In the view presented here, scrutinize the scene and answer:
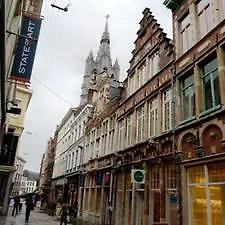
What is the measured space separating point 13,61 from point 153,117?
7.52 m

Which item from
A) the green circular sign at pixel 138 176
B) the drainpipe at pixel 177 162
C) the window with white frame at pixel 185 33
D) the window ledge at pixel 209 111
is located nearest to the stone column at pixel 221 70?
the window ledge at pixel 209 111

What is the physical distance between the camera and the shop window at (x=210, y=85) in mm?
10298

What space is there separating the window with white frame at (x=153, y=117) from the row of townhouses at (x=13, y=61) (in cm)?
655

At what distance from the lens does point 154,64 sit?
16047mm

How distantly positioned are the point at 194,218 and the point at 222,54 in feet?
20.0

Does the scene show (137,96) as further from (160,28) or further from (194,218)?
(194,218)

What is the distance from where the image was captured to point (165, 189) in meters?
12.6

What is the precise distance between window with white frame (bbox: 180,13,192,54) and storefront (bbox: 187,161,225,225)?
18.0 ft

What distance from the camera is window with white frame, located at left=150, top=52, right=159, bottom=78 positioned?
51.0ft

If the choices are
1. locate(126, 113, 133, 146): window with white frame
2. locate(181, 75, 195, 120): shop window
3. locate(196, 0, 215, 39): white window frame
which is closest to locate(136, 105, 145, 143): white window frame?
locate(126, 113, 133, 146): window with white frame

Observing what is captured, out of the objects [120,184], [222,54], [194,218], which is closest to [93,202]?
[120,184]

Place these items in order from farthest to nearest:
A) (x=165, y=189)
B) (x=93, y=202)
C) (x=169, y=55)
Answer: (x=93, y=202)
(x=169, y=55)
(x=165, y=189)

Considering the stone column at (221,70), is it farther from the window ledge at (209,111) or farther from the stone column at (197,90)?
the stone column at (197,90)

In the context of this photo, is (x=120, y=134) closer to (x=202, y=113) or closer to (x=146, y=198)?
(x=146, y=198)
